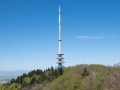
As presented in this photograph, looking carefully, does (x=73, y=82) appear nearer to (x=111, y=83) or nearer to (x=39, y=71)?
(x=111, y=83)

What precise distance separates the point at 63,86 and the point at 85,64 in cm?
1778

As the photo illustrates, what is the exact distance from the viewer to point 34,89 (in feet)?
124

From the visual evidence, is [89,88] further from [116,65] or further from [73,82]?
[116,65]

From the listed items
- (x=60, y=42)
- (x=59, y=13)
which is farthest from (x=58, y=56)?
(x=59, y=13)

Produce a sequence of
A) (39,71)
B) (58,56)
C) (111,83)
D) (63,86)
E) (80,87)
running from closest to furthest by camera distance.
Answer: (111,83)
(80,87)
(63,86)
(39,71)
(58,56)

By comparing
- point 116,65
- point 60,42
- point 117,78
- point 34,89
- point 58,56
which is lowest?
point 34,89

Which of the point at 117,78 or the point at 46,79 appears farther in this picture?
the point at 46,79

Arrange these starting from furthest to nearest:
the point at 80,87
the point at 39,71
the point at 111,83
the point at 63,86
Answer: the point at 39,71 → the point at 63,86 → the point at 80,87 → the point at 111,83

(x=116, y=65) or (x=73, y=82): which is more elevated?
(x=116, y=65)

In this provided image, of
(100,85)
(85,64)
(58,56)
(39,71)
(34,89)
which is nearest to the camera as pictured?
(100,85)

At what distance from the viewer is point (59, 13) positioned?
70688mm

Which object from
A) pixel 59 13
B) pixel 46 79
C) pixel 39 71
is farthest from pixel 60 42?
pixel 46 79

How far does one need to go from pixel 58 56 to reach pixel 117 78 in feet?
153

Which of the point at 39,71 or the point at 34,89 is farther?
the point at 39,71
